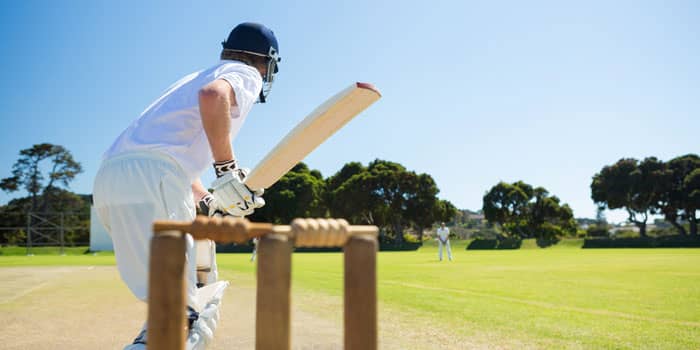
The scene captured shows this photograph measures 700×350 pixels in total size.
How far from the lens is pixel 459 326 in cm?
461

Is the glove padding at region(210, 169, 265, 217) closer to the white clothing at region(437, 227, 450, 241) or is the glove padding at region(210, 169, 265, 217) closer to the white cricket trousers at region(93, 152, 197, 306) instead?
the white cricket trousers at region(93, 152, 197, 306)

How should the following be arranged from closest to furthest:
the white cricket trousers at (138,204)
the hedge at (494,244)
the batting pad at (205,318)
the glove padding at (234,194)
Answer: the batting pad at (205,318) → the white cricket trousers at (138,204) → the glove padding at (234,194) → the hedge at (494,244)

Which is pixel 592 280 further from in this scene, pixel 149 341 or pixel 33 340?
pixel 149 341

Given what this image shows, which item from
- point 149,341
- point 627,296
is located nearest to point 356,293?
point 149,341

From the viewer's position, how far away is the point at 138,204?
2.09 meters

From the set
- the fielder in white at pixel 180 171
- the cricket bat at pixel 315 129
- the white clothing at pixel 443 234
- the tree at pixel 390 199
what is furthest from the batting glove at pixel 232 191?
the tree at pixel 390 199

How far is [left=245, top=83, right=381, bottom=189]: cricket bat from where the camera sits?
7.59 ft

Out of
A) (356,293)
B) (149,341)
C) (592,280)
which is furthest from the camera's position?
(592,280)

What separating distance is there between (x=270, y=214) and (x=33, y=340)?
45.9 meters

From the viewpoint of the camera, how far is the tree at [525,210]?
5903 centimetres

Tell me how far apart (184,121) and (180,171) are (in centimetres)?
23

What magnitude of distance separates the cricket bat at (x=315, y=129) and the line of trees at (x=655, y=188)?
56.8 metres

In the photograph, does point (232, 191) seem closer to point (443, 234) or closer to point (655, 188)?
point (443, 234)

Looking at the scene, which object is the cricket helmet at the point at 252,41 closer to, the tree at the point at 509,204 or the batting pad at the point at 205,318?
the batting pad at the point at 205,318
